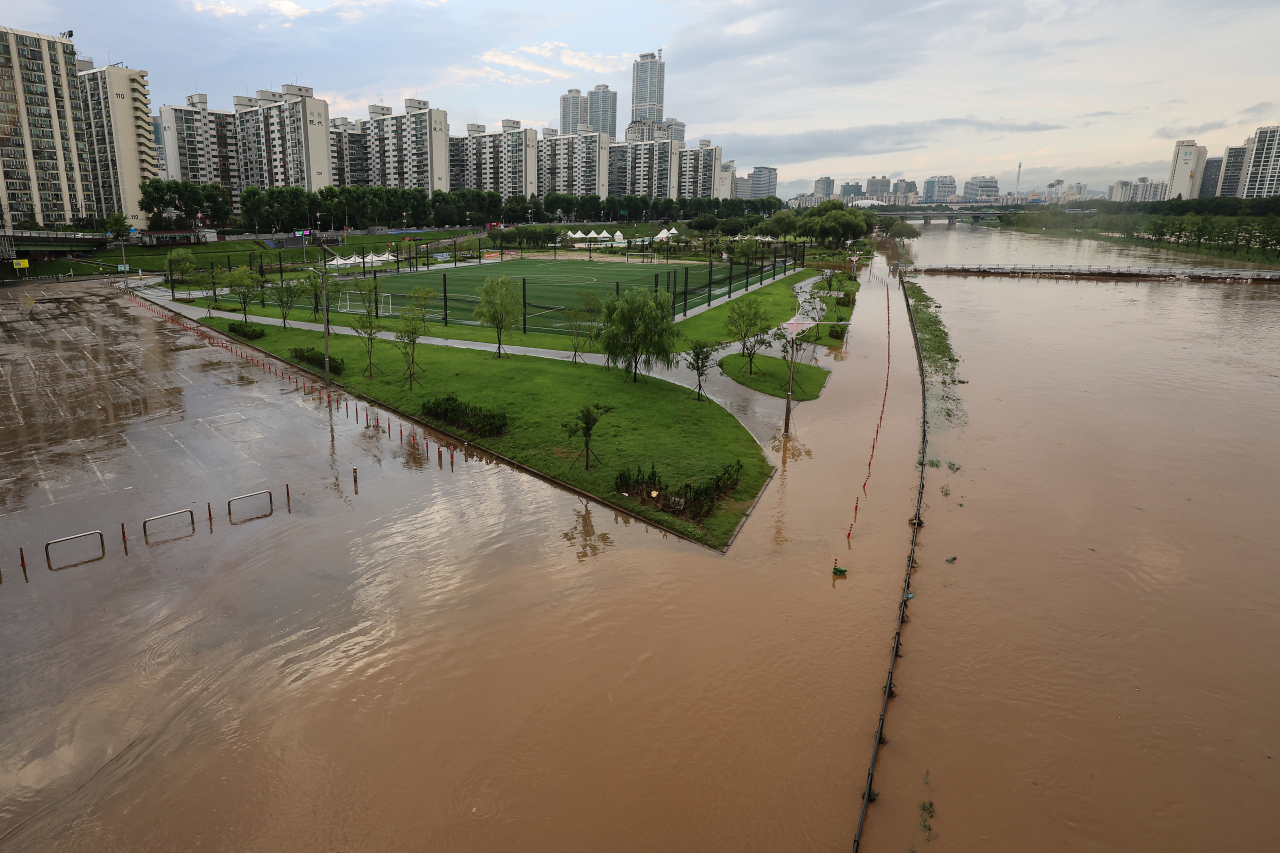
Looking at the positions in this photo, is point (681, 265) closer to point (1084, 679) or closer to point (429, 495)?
point (429, 495)

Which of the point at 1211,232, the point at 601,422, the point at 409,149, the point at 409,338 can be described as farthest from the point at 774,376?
the point at 409,149

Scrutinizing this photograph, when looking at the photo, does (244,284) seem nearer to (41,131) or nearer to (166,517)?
(166,517)

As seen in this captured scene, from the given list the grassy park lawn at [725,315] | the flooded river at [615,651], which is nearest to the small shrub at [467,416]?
the flooded river at [615,651]

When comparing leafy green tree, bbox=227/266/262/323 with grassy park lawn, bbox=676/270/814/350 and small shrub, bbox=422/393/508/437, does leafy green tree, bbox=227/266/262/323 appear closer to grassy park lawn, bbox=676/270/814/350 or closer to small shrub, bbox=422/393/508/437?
small shrub, bbox=422/393/508/437

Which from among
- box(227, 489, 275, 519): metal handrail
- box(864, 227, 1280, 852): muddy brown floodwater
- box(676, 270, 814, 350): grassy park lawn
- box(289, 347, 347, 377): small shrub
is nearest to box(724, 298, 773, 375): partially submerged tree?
box(676, 270, 814, 350): grassy park lawn

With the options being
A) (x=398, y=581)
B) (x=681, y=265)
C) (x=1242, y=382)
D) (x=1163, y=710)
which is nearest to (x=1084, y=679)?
(x=1163, y=710)

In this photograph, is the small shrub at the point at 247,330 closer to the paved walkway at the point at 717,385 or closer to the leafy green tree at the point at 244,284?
the leafy green tree at the point at 244,284
